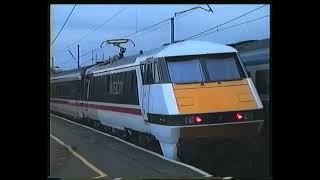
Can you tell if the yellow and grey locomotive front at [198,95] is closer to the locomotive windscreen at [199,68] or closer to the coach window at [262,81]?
the locomotive windscreen at [199,68]

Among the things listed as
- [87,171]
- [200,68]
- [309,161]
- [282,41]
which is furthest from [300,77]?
[87,171]

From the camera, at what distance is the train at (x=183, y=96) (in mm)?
11078

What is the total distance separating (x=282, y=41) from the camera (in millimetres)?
10039

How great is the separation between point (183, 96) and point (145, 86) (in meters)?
1.05

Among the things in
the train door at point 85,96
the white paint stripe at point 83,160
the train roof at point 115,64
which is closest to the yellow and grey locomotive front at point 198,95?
the train roof at point 115,64

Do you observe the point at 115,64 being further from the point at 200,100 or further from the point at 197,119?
the point at 197,119

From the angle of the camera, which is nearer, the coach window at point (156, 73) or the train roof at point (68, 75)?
the train roof at point (68, 75)

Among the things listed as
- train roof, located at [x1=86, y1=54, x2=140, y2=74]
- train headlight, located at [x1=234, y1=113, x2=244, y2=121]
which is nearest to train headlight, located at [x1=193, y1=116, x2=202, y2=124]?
train headlight, located at [x1=234, y1=113, x2=244, y2=121]

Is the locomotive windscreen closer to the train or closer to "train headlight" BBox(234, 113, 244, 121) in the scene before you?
the train

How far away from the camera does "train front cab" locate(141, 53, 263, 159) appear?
11047 mm

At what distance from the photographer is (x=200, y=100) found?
37.0 ft

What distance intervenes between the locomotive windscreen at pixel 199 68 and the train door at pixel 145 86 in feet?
1.98

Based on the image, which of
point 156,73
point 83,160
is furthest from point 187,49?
point 83,160
